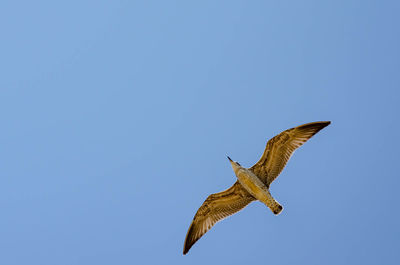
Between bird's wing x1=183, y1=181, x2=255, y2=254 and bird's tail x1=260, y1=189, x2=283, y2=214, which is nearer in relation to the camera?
bird's tail x1=260, y1=189, x2=283, y2=214

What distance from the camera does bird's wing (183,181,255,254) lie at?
21391 mm

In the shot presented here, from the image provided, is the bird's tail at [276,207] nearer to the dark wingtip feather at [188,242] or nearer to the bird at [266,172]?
the bird at [266,172]

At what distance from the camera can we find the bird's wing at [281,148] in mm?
20453

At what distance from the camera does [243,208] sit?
21594mm

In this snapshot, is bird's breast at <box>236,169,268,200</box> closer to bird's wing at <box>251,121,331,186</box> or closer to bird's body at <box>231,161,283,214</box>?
bird's body at <box>231,161,283,214</box>

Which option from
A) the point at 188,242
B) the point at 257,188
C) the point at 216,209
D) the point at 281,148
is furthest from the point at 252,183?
the point at 188,242

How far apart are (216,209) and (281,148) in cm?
413

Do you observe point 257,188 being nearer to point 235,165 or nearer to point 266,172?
point 266,172

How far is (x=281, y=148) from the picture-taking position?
811 inches

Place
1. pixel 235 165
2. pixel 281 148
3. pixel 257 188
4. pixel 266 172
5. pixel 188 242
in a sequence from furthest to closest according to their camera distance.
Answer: pixel 188 242, pixel 235 165, pixel 266 172, pixel 281 148, pixel 257 188

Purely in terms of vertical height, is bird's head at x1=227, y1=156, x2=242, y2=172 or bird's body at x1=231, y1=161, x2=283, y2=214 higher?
bird's head at x1=227, y1=156, x2=242, y2=172

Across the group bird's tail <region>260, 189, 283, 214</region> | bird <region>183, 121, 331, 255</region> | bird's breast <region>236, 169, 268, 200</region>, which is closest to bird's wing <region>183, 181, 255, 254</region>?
bird <region>183, 121, 331, 255</region>

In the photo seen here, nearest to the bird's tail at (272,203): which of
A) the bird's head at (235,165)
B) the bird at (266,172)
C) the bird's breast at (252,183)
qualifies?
the bird at (266,172)

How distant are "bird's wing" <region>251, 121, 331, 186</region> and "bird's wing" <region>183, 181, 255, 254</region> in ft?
4.40
